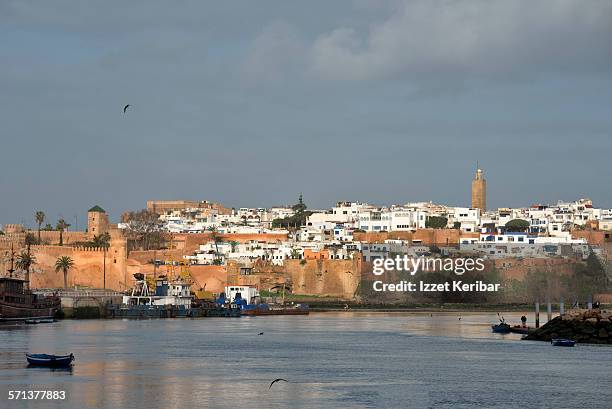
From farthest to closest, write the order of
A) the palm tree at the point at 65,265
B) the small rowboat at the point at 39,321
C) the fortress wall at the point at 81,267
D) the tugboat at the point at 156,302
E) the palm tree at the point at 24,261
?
1. the fortress wall at the point at 81,267
2. the palm tree at the point at 65,265
3. the palm tree at the point at 24,261
4. the tugboat at the point at 156,302
5. the small rowboat at the point at 39,321

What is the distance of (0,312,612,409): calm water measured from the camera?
2455 cm

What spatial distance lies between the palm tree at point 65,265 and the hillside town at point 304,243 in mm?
408

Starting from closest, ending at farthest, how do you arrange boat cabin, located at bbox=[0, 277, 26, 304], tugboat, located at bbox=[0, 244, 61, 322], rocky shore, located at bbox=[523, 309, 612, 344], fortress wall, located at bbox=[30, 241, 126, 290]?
rocky shore, located at bbox=[523, 309, 612, 344] < boat cabin, located at bbox=[0, 277, 26, 304] < tugboat, located at bbox=[0, 244, 61, 322] < fortress wall, located at bbox=[30, 241, 126, 290]

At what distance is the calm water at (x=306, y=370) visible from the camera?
24547mm

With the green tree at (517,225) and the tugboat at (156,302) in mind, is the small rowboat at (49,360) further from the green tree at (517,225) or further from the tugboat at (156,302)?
the green tree at (517,225)

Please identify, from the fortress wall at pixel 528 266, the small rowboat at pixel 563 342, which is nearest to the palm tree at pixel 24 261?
the fortress wall at pixel 528 266

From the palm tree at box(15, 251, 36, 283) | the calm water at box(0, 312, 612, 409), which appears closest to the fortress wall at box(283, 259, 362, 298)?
the palm tree at box(15, 251, 36, 283)

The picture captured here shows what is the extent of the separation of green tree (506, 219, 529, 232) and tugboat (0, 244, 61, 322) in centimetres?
6359

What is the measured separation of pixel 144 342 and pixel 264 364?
8.92 meters

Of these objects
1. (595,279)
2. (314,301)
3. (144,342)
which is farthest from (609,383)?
(595,279)

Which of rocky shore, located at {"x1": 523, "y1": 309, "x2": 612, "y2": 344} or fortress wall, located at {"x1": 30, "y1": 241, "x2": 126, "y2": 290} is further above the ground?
fortress wall, located at {"x1": 30, "y1": 241, "x2": 126, "y2": 290}

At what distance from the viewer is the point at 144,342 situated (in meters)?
40.2

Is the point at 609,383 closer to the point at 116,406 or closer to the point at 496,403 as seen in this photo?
the point at 496,403

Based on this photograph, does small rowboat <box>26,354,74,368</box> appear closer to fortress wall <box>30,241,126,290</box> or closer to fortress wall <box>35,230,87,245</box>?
fortress wall <box>30,241,126,290</box>
